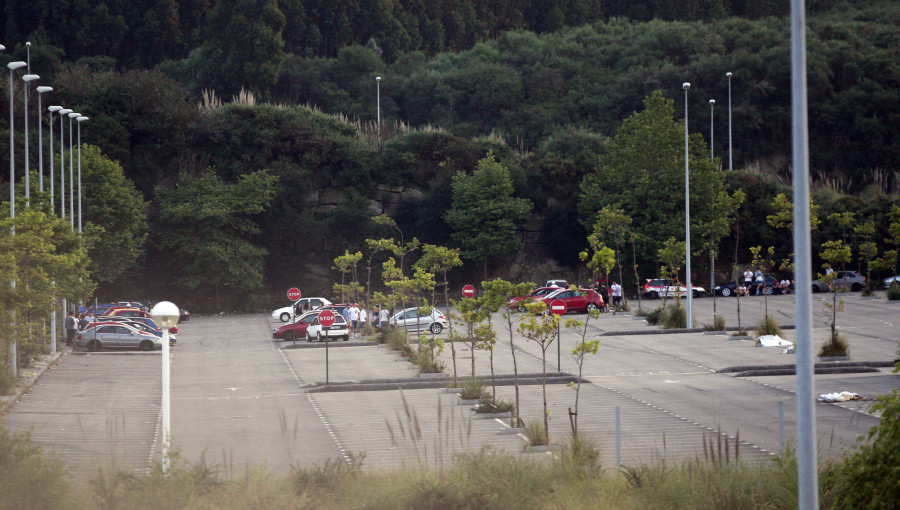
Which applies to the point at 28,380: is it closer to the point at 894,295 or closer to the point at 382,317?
the point at 382,317

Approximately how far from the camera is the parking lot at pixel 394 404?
1761 centimetres

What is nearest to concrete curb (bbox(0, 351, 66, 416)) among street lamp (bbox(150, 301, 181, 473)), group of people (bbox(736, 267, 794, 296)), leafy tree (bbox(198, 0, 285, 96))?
street lamp (bbox(150, 301, 181, 473))

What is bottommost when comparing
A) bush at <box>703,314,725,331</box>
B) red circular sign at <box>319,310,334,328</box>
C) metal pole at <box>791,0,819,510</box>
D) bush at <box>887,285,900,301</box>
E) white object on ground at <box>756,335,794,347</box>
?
white object on ground at <box>756,335,794,347</box>

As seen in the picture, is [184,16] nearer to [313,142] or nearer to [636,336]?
[313,142]

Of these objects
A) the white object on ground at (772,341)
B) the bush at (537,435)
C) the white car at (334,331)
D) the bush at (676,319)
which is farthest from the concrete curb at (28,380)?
the bush at (676,319)

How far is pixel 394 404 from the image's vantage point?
79.0ft

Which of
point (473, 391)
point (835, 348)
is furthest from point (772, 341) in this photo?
point (473, 391)

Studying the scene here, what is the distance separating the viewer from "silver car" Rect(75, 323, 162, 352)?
131ft

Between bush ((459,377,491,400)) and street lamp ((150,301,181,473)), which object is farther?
bush ((459,377,491,400))

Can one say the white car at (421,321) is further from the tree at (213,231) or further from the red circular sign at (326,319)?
the tree at (213,231)

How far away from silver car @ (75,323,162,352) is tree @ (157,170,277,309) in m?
19.9

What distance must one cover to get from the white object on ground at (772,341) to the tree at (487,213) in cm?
3037

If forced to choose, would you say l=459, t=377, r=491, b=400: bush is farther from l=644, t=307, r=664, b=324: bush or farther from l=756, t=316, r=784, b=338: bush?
l=644, t=307, r=664, b=324: bush

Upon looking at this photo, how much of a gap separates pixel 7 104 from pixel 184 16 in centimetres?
3329
